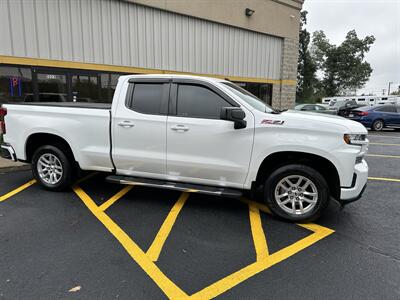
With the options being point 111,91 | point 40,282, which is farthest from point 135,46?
point 40,282

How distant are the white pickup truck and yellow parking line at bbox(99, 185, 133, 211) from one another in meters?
0.41

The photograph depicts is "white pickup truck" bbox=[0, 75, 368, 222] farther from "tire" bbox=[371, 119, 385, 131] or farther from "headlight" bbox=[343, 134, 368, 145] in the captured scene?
"tire" bbox=[371, 119, 385, 131]

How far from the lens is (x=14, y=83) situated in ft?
32.5

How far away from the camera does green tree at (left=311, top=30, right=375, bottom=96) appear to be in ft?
160

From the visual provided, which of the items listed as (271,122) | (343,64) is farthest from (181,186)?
(343,64)

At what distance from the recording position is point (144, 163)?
4.46m

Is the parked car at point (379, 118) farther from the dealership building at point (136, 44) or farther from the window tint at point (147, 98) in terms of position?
the window tint at point (147, 98)

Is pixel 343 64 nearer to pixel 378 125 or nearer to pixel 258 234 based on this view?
pixel 378 125

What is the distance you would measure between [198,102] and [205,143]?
2.00 ft

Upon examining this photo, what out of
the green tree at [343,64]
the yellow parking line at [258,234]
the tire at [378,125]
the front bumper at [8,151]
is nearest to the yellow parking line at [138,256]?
the yellow parking line at [258,234]

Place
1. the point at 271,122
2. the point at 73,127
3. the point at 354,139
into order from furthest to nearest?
the point at 73,127
the point at 271,122
the point at 354,139

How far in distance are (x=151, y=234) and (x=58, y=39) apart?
9.63m

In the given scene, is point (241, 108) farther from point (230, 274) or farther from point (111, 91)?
point (111, 91)

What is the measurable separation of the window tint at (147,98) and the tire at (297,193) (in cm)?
194
